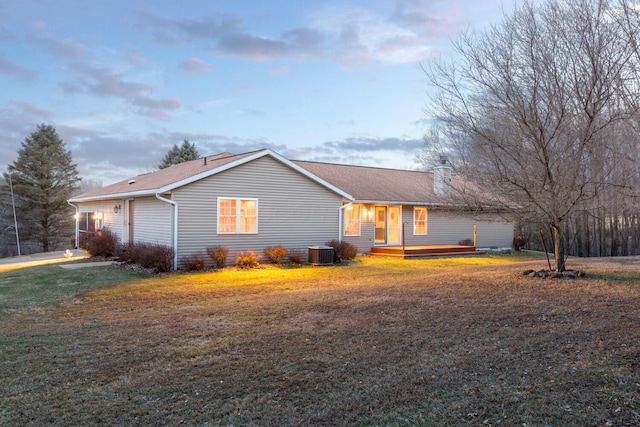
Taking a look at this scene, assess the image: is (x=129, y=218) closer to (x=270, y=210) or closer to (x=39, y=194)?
(x=270, y=210)

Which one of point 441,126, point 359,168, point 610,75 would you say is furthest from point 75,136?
point 610,75

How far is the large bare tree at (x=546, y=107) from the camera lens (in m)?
7.46

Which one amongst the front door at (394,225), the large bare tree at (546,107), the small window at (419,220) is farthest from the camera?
the small window at (419,220)

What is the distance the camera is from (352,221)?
1823cm

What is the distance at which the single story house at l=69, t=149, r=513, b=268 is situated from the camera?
13.2 meters

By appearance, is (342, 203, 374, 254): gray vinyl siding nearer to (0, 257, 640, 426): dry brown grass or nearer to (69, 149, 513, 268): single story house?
(69, 149, 513, 268): single story house

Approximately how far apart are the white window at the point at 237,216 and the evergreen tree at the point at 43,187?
23.1 meters

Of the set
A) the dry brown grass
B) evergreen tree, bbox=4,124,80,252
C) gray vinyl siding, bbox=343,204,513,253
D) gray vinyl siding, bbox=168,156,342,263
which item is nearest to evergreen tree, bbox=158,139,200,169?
evergreen tree, bbox=4,124,80,252

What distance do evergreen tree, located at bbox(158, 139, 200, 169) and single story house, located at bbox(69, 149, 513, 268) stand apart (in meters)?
15.7

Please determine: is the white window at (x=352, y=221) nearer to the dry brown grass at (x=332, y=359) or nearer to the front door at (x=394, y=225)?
the front door at (x=394, y=225)

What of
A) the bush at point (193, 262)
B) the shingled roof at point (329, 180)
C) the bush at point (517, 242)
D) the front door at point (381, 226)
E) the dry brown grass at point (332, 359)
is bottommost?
the dry brown grass at point (332, 359)

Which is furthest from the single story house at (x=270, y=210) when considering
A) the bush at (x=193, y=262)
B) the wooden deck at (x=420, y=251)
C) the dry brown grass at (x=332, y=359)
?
the dry brown grass at (x=332, y=359)

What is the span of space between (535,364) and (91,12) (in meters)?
14.1

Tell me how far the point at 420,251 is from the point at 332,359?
1376cm
